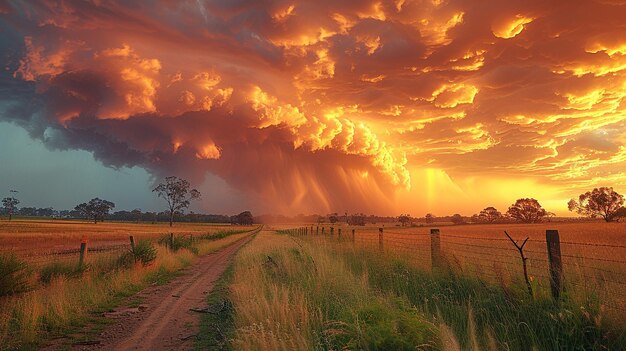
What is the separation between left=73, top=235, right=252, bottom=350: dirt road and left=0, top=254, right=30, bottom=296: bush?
9.70 ft

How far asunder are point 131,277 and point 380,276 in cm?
1001

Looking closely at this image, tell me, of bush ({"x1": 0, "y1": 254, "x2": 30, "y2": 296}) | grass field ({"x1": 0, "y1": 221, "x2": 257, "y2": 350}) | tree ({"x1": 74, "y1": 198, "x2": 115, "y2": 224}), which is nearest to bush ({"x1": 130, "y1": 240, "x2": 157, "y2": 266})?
grass field ({"x1": 0, "y1": 221, "x2": 257, "y2": 350})

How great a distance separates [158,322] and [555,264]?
8.86 m

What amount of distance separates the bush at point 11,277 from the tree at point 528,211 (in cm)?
13276

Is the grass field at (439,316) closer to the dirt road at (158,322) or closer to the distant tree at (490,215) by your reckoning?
the dirt road at (158,322)

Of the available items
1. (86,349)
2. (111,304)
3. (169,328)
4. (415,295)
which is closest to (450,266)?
(415,295)

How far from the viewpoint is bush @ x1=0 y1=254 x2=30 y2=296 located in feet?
33.7

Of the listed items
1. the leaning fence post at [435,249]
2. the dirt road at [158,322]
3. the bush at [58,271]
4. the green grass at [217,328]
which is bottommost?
the dirt road at [158,322]

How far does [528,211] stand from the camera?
123375mm

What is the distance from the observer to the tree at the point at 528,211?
396 ft

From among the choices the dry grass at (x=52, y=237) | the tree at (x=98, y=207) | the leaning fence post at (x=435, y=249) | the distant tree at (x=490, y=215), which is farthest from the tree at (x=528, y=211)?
the tree at (x=98, y=207)

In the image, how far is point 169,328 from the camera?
28.1 ft

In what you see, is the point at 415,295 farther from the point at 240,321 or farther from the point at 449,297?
the point at 240,321

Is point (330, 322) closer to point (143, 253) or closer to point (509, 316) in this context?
point (509, 316)
